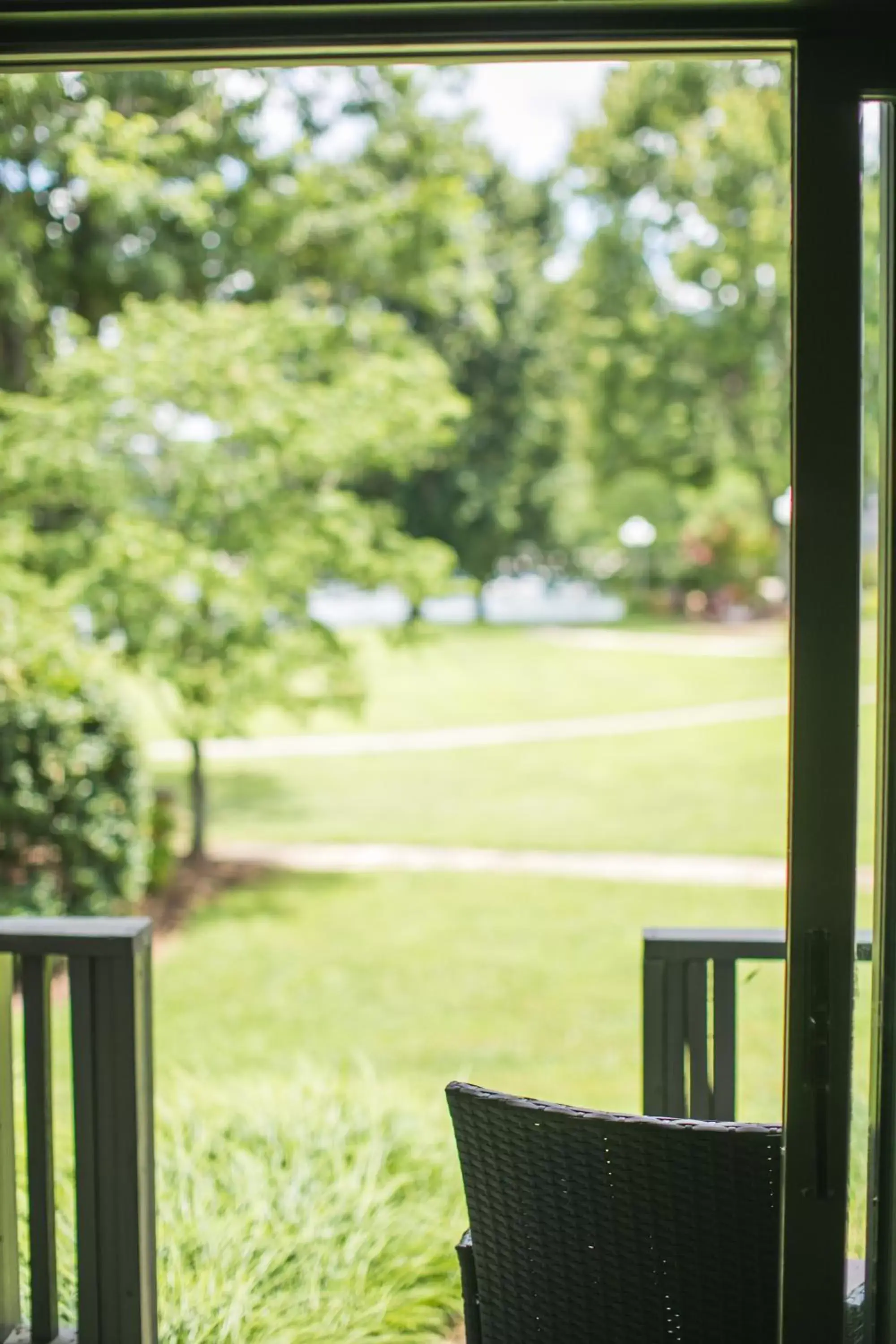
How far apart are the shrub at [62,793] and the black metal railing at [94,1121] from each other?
3448 mm

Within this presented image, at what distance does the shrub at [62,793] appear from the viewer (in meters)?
5.70

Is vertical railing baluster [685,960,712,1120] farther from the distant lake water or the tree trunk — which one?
the distant lake water

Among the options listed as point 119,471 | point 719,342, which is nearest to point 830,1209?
point 119,471

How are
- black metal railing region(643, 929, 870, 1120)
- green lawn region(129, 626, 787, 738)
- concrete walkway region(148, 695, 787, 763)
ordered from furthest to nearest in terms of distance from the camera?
green lawn region(129, 626, 787, 738)
concrete walkway region(148, 695, 787, 763)
black metal railing region(643, 929, 870, 1120)

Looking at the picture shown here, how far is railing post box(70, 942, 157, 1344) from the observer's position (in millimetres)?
2242

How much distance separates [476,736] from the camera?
15055 mm

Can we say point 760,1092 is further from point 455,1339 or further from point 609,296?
point 609,296

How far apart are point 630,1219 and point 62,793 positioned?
460cm

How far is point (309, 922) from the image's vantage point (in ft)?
26.8

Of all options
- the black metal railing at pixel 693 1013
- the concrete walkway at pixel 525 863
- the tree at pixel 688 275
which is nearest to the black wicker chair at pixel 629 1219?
the black metal railing at pixel 693 1013

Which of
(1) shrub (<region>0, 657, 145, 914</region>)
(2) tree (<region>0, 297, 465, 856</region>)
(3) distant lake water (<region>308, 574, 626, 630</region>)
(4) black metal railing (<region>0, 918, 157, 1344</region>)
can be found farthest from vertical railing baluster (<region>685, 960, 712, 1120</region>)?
(3) distant lake water (<region>308, 574, 626, 630</region>)

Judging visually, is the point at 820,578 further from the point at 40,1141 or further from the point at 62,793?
the point at 62,793

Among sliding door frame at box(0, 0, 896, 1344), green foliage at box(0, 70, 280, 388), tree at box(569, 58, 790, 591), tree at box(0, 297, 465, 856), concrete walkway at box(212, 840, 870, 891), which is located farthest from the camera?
tree at box(569, 58, 790, 591)

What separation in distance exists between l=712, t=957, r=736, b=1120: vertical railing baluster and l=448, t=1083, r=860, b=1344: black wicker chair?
701 millimetres
